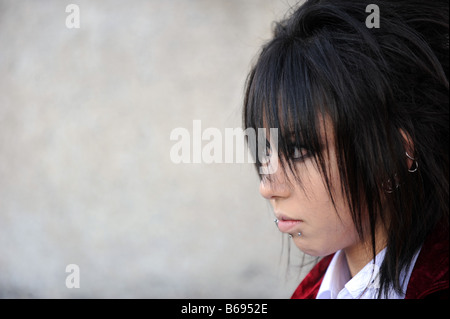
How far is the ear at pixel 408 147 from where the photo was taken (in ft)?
2.83

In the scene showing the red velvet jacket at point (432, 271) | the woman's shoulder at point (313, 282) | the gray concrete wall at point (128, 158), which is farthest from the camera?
the gray concrete wall at point (128, 158)

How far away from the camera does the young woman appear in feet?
2.79

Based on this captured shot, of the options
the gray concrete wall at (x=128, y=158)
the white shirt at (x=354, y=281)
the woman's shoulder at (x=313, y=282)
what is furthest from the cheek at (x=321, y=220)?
the gray concrete wall at (x=128, y=158)

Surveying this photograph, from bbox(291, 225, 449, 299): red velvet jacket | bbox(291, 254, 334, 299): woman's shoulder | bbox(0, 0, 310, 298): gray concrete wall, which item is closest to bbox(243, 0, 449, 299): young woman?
bbox(291, 225, 449, 299): red velvet jacket

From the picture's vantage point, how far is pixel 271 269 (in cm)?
198

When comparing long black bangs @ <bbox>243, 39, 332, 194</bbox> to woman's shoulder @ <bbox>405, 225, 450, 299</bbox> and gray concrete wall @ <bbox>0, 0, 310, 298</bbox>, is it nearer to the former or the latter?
woman's shoulder @ <bbox>405, 225, 450, 299</bbox>

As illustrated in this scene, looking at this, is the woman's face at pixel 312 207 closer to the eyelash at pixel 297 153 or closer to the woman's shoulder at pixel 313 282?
the eyelash at pixel 297 153

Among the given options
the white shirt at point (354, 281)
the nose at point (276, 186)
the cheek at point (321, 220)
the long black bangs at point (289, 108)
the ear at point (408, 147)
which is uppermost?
the long black bangs at point (289, 108)

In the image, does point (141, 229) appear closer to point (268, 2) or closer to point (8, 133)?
point (8, 133)

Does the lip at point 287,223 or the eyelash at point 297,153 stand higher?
the eyelash at point 297,153

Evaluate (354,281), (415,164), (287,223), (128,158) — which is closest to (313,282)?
(354,281)

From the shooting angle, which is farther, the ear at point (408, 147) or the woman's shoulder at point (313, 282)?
the woman's shoulder at point (313, 282)

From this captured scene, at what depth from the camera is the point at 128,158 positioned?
1921mm

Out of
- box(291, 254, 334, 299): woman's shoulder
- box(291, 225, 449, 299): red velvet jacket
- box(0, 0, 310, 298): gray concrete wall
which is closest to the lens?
box(291, 225, 449, 299): red velvet jacket
